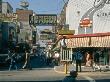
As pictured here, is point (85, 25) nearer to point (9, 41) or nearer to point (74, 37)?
point (74, 37)

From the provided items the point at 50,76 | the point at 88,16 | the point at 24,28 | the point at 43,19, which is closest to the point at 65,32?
the point at 88,16

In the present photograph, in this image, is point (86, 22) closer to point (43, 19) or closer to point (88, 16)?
point (88, 16)

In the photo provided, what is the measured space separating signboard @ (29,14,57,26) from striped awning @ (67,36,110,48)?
37986mm

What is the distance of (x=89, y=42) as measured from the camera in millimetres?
42625

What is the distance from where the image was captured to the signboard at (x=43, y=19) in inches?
3228

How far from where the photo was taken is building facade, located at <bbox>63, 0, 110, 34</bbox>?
51.7m

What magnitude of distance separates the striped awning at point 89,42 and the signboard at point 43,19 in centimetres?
3799

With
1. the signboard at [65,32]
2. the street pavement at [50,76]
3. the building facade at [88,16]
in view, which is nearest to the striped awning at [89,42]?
the street pavement at [50,76]

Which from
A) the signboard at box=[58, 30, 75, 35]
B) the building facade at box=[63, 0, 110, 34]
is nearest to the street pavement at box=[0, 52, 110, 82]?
the signboard at box=[58, 30, 75, 35]

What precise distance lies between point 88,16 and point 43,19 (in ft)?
101

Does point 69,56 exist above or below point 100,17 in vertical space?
below

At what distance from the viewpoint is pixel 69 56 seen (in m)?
37.7

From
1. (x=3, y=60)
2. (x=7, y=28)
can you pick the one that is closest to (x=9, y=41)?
(x=7, y=28)

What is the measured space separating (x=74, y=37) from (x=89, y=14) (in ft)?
34.1
